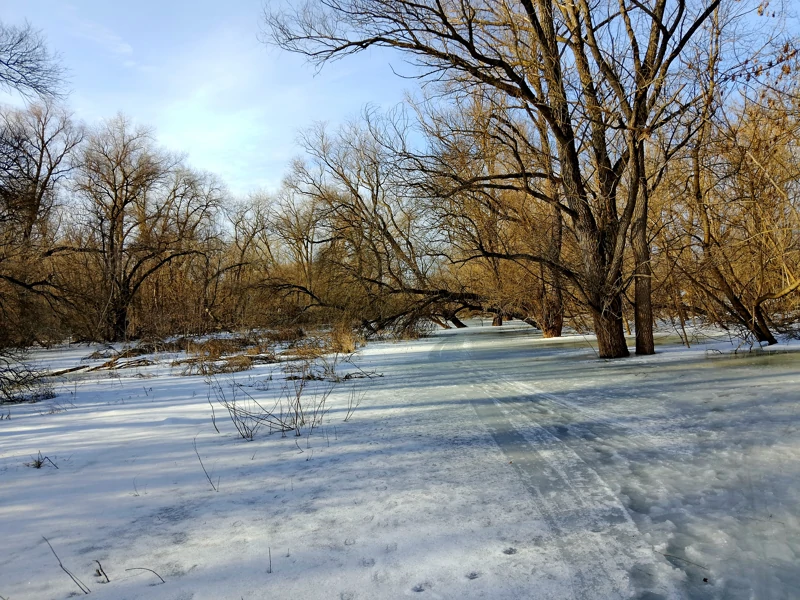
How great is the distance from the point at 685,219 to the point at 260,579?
1385 centimetres

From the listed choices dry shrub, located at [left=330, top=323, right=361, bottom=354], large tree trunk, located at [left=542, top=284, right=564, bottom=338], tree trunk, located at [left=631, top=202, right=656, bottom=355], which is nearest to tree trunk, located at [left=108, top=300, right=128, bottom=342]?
dry shrub, located at [left=330, top=323, right=361, bottom=354]

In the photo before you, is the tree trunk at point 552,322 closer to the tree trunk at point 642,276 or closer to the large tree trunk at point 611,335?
the large tree trunk at point 611,335

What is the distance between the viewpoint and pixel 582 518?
286 cm

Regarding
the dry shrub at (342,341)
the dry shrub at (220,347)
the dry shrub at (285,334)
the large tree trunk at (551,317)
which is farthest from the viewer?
the dry shrub at (285,334)

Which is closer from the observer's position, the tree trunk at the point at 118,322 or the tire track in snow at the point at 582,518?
the tire track in snow at the point at 582,518

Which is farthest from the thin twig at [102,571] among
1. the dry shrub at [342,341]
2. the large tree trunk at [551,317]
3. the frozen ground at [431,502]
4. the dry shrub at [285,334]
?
the large tree trunk at [551,317]

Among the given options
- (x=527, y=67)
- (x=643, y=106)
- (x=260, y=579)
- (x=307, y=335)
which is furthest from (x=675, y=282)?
(x=307, y=335)

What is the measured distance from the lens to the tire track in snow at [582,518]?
2188 millimetres

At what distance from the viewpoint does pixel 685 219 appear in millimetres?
12828

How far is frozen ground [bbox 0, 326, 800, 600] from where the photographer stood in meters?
2.29

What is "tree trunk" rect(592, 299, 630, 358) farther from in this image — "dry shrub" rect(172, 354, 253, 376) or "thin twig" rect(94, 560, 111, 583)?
"thin twig" rect(94, 560, 111, 583)

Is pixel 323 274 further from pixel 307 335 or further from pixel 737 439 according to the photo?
pixel 737 439

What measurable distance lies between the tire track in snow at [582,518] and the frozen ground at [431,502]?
14 millimetres

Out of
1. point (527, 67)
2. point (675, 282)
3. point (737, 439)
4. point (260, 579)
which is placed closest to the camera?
point (260, 579)
